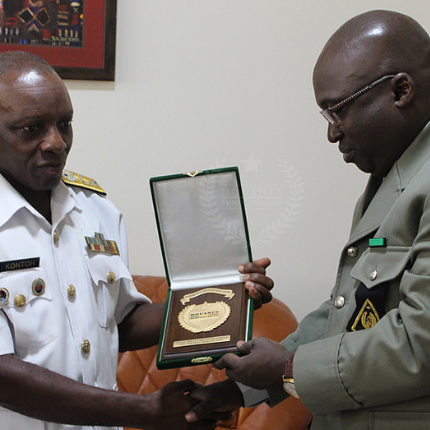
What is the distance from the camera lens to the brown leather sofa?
2174mm

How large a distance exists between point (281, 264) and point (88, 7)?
1.39 metres

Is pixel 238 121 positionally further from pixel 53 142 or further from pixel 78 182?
pixel 53 142

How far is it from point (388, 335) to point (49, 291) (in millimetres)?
786

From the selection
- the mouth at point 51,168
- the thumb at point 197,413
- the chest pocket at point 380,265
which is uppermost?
the mouth at point 51,168

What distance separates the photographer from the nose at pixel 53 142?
1349 mm

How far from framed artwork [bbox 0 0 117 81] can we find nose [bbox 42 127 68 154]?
1127mm

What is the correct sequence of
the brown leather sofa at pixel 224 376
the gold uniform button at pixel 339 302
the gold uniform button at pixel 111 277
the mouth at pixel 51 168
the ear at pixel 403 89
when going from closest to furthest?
the ear at pixel 403 89, the gold uniform button at pixel 339 302, the mouth at pixel 51 168, the gold uniform button at pixel 111 277, the brown leather sofa at pixel 224 376

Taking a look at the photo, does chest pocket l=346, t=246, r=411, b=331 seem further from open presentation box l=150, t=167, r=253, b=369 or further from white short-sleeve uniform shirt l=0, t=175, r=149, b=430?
white short-sleeve uniform shirt l=0, t=175, r=149, b=430

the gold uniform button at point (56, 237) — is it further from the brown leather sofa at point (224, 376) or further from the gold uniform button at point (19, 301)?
the brown leather sofa at point (224, 376)

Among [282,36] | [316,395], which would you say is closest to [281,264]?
[282,36]

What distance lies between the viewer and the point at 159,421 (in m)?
1.43

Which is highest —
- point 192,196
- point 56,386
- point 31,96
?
point 31,96

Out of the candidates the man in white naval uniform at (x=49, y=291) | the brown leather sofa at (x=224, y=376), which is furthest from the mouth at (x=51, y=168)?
the brown leather sofa at (x=224, y=376)

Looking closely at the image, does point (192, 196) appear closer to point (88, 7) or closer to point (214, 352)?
point (214, 352)
